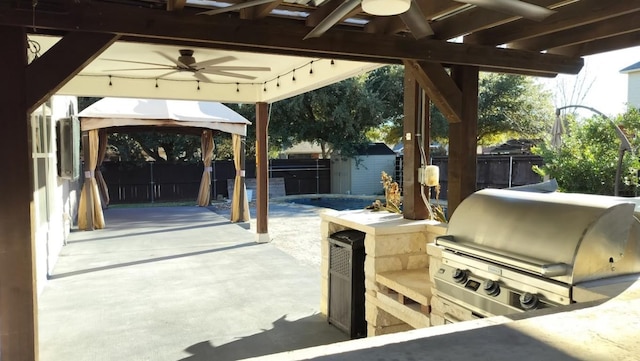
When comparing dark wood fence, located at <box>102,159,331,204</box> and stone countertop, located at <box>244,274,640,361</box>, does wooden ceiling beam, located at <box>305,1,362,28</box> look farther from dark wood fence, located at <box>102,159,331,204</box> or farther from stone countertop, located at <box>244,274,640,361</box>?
dark wood fence, located at <box>102,159,331,204</box>

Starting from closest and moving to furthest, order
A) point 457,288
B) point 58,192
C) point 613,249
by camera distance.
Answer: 1. point 613,249
2. point 457,288
3. point 58,192

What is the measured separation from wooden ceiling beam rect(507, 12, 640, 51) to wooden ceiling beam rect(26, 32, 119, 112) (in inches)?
135

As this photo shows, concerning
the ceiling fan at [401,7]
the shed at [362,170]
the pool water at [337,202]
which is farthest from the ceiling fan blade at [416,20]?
the shed at [362,170]

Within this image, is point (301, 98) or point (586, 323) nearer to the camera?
point (586, 323)

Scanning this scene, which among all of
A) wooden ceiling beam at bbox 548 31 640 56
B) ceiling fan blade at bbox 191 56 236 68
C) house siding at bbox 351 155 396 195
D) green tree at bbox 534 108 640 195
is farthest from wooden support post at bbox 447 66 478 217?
house siding at bbox 351 155 396 195

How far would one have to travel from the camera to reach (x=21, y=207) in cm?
272

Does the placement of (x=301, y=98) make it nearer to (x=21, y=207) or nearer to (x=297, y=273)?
(x=297, y=273)

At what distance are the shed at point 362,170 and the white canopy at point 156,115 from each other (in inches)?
334

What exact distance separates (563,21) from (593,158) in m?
4.14

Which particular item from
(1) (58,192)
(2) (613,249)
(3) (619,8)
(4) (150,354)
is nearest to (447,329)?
(2) (613,249)

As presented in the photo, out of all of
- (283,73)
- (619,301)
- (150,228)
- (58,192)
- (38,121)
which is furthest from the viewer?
(150,228)

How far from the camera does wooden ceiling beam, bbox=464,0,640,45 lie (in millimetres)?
2848

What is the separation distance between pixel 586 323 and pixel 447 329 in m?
0.46

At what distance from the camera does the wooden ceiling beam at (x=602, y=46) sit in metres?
3.75
